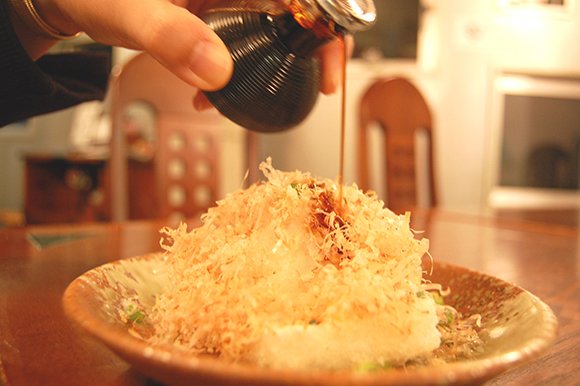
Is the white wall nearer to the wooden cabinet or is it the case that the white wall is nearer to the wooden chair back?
the wooden chair back

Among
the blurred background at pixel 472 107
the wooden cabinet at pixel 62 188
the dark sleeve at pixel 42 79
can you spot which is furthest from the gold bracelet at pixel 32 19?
the wooden cabinet at pixel 62 188

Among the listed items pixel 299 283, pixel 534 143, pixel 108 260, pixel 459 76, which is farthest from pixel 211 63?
pixel 534 143

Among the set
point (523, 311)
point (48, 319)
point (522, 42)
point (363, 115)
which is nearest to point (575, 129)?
point (522, 42)

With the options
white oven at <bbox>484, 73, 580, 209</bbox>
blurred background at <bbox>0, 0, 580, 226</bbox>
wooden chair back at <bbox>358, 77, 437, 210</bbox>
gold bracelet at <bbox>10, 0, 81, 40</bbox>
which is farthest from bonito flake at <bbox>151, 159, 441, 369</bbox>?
white oven at <bbox>484, 73, 580, 209</bbox>

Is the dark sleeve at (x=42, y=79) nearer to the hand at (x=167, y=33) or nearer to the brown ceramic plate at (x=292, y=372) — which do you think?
the hand at (x=167, y=33)


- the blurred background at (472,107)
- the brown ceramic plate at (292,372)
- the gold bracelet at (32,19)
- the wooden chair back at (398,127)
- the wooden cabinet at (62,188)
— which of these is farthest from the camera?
the wooden cabinet at (62,188)

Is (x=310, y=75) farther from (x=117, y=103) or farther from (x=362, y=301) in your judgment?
(x=117, y=103)

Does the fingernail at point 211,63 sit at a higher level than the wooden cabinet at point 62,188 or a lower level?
higher
